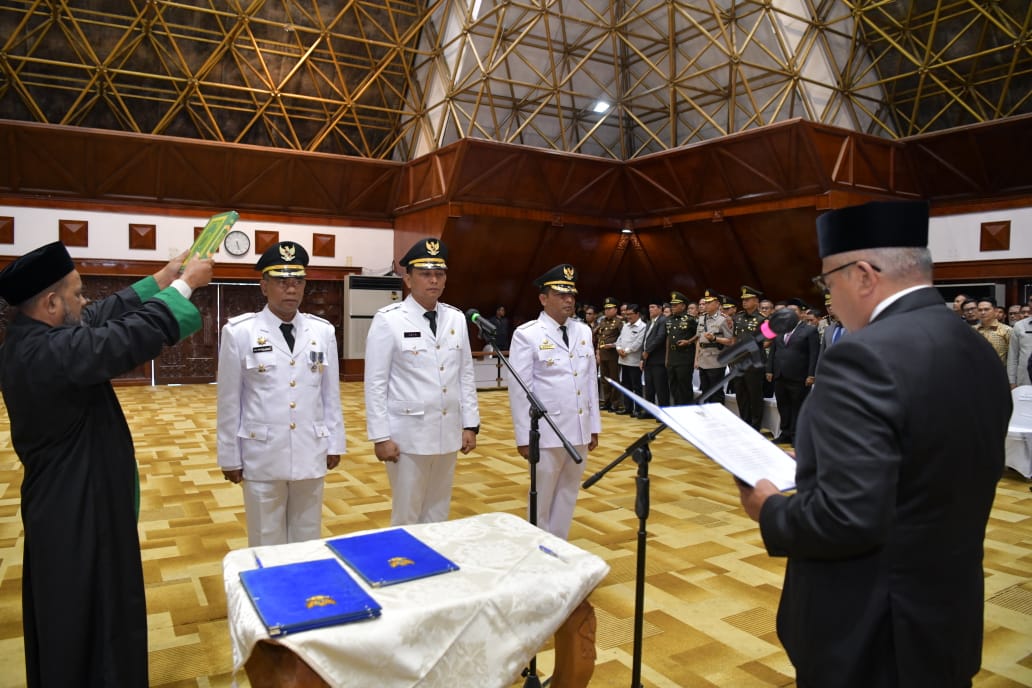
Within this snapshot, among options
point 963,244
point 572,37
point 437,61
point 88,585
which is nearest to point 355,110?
point 437,61

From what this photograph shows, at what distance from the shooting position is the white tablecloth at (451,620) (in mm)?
1529

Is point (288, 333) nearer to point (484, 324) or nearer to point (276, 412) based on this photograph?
point (276, 412)

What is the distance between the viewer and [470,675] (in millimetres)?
1691

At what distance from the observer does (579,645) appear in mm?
1968

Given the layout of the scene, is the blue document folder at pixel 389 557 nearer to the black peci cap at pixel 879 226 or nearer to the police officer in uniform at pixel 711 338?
the black peci cap at pixel 879 226

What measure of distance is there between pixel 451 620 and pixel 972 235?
1218cm

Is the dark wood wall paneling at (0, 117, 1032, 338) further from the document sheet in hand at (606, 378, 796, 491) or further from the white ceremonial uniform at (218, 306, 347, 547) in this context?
the document sheet in hand at (606, 378, 796, 491)

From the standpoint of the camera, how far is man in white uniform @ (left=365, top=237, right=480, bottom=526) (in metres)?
3.35

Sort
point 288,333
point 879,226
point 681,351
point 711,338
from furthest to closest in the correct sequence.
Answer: point 681,351, point 711,338, point 288,333, point 879,226

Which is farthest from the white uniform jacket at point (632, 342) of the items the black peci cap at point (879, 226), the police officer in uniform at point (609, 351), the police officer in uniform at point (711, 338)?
the black peci cap at point (879, 226)

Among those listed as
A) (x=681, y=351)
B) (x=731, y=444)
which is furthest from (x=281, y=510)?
(x=681, y=351)

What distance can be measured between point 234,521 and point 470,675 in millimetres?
3420

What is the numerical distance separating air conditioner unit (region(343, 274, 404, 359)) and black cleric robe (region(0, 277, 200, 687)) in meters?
11.8

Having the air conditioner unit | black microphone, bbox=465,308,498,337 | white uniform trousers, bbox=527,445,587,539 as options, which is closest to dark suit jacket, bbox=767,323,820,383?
white uniform trousers, bbox=527,445,587,539
